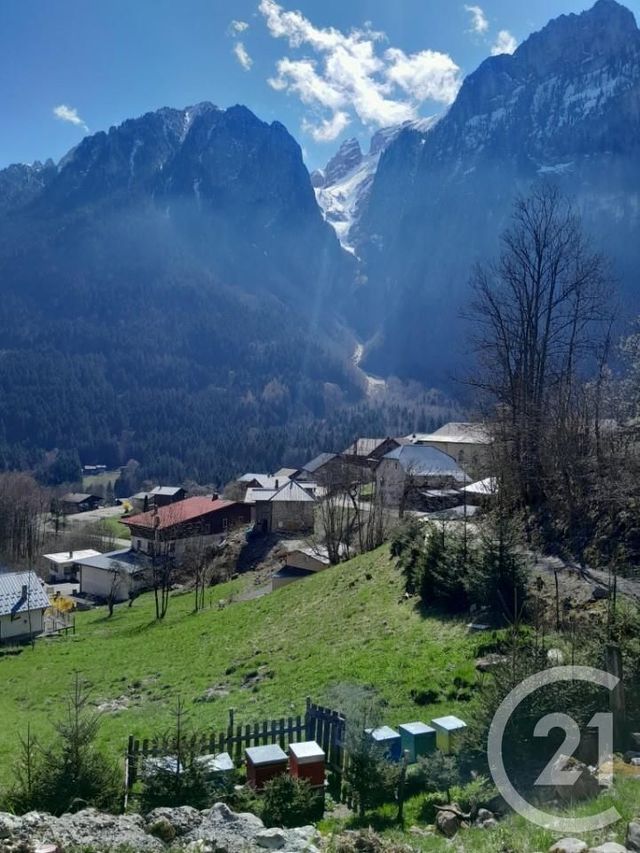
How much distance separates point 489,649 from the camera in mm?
11641

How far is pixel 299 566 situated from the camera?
108ft

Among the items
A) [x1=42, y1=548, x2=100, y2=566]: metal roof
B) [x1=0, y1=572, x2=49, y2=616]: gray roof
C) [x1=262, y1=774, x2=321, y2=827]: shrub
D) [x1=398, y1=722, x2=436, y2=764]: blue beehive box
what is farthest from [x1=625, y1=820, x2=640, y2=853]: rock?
[x1=42, y1=548, x2=100, y2=566]: metal roof

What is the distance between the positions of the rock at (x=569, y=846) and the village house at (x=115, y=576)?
39964mm

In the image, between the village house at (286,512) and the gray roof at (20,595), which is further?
the village house at (286,512)

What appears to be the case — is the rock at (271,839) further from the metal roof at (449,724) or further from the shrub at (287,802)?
the metal roof at (449,724)

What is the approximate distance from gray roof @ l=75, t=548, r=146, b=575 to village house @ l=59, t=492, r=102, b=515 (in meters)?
56.4

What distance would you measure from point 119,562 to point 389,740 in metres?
42.6

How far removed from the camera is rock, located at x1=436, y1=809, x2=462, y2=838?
21.4 ft

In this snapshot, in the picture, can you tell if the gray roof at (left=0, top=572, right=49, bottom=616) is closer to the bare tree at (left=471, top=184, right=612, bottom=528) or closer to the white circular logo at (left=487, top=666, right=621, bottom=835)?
the bare tree at (left=471, top=184, right=612, bottom=528)

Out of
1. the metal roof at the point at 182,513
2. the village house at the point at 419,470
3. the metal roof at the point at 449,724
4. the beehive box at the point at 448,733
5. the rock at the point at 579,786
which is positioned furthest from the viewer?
the metal roof at the point at 182,513

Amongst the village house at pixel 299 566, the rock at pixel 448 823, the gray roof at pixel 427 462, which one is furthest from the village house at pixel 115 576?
the rock at pixel 448 823

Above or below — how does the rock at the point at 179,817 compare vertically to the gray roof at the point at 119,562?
above

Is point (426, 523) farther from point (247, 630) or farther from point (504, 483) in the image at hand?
point (247, 630)

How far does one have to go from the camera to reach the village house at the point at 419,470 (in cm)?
4605
